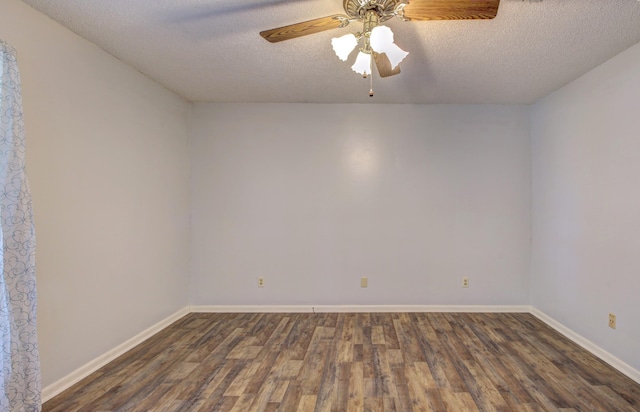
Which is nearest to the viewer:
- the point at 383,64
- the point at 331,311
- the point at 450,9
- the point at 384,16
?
the point at 450,9

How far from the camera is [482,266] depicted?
378cm

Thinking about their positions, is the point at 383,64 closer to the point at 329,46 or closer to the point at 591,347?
the point at 329,46

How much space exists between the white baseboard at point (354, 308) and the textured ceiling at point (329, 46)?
241 centimetres

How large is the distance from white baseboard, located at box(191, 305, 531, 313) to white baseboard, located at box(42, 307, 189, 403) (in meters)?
0.62

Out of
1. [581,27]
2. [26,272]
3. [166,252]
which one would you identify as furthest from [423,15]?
[166,252]

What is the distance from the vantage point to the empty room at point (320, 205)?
6.57 feet

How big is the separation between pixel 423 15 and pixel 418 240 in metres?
2.65

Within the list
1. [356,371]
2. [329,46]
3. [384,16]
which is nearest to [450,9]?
[384,16]

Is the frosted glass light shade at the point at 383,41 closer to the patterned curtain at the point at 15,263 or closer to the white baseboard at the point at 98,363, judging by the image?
the patterned curtain at the point at 15,263

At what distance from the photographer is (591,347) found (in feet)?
9.05

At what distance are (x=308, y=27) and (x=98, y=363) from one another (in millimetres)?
2850

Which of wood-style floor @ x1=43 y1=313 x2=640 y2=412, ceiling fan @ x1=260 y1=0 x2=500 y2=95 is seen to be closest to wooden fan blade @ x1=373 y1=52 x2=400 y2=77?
ceiling fan @ x1=260 y1=0 x2=500 y2=95

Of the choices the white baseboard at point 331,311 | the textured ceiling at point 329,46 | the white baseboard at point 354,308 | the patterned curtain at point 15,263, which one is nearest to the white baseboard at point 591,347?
the white baseboard at point 331,311

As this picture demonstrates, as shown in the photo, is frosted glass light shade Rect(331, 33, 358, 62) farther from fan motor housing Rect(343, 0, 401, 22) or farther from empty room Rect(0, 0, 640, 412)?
fan motor housing Rect(343, 0, 401, 22)
